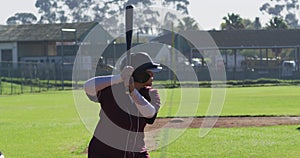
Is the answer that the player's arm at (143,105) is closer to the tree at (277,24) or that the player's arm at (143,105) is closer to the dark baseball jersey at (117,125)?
the dark baseball jersey at (117,125)

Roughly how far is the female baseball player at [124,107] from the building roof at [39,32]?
77.8m

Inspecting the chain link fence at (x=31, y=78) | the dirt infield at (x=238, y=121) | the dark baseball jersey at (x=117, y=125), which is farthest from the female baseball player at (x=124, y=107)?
the chain link fence at (x=31, y=78)

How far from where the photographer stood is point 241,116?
90.2 feet

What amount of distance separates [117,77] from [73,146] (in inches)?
422

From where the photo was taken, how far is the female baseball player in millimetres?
7562

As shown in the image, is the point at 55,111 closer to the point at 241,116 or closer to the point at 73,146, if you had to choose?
the point at 241,116

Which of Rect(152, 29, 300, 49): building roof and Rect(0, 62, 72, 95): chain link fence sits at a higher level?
Rect(152, 29, 300, 49): building roof

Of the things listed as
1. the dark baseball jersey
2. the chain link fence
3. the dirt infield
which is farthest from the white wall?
the dark baseball jersey

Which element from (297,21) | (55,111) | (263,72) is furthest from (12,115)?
(297,21)

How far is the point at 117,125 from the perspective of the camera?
787 cm

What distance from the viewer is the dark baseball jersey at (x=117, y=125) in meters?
7.77

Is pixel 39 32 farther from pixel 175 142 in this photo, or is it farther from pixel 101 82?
pixel 101 82

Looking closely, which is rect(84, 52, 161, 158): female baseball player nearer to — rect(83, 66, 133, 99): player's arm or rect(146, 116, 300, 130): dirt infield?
rect(83, 66, 133, 99): player's arm

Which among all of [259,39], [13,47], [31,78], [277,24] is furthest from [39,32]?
[277,24]
